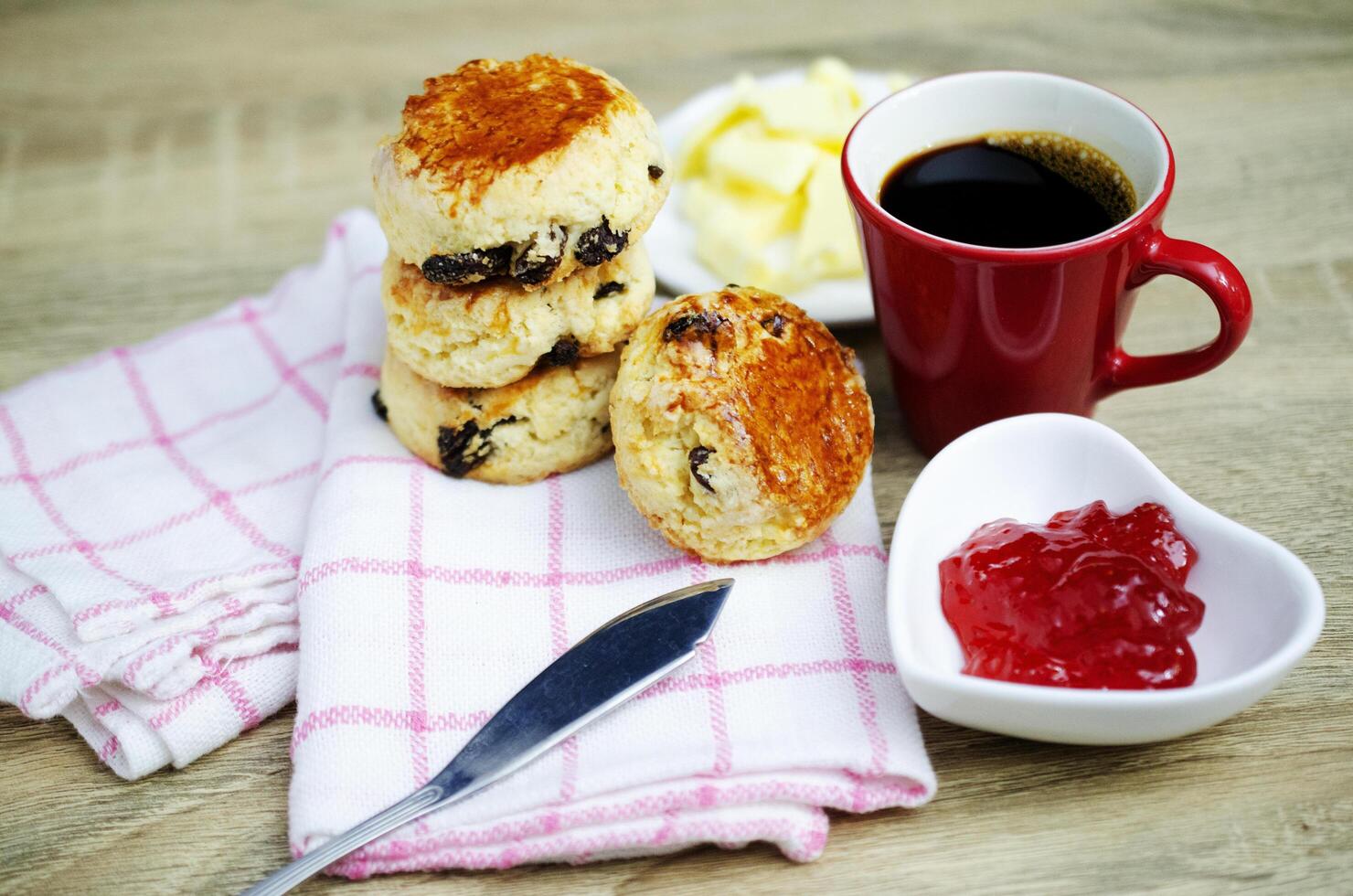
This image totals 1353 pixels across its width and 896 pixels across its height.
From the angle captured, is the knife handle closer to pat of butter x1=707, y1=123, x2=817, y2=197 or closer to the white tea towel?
the white tea towel

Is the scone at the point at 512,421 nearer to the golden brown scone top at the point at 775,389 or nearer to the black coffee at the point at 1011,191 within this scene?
the golden brown scone top at the point at 775,389

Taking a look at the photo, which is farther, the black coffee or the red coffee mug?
the black coffee

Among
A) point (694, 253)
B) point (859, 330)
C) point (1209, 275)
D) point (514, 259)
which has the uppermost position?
point (514, 259)

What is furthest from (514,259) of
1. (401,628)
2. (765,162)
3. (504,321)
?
(765,162)

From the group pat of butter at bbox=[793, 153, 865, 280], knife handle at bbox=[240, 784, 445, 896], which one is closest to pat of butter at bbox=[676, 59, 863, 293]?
pat of butter at bbox=[793, 153, 865, 280]

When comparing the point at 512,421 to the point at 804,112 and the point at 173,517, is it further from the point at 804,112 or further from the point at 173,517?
the point at 804,112

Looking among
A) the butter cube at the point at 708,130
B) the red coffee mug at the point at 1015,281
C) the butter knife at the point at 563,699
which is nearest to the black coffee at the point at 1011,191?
the red coffee mug at the point at 1015,281
